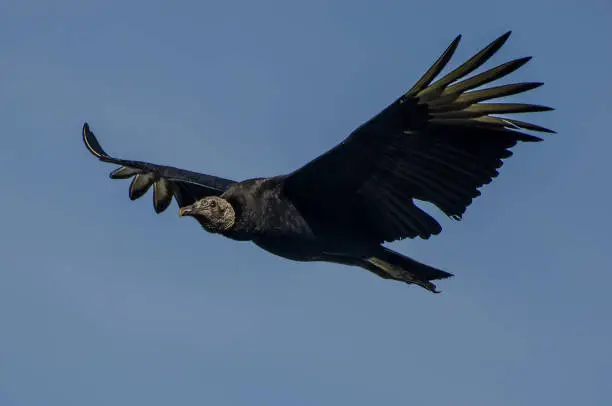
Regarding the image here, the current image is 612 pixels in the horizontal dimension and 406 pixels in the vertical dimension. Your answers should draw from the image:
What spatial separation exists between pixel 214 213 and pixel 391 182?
1.51 m

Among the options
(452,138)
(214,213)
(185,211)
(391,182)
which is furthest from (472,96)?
(185,211)

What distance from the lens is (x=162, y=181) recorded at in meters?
12.2

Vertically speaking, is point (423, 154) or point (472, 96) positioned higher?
point (472, 96)

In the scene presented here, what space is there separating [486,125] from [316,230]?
1.62 metres

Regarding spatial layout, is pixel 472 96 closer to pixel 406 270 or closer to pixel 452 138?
pixel 452 138

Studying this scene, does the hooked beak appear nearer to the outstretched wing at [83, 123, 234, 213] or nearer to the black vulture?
the black vulture

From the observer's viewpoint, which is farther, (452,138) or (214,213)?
(214,213)

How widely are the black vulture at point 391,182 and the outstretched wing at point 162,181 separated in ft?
1.18

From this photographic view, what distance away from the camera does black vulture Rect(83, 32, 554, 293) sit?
915 cm

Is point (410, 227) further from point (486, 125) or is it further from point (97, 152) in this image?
point (97, 152)

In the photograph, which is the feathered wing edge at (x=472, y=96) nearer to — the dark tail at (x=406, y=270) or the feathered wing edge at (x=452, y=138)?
the feathered wing edge at (x=452, y=138)

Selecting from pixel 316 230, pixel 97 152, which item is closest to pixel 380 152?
pixel 316 230

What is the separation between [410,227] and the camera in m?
9.77

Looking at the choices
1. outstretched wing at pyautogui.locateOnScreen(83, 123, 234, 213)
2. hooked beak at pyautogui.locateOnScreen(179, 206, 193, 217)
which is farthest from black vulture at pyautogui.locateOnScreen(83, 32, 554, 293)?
outstretched wing at pyautogui.locateOnScreen(83, 123, 234, 213)
